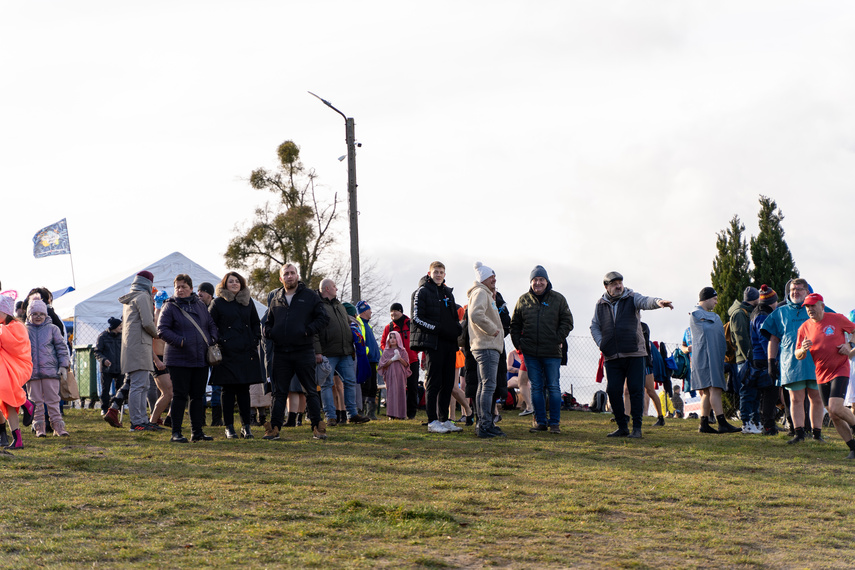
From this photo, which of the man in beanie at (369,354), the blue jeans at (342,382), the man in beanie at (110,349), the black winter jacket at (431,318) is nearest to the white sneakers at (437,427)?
the black winter jacket at (431,318)

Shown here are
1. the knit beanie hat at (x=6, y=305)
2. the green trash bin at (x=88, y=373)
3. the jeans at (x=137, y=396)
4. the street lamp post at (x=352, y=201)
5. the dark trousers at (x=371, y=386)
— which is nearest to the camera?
the knit beanie hat at (x=6, y=305)

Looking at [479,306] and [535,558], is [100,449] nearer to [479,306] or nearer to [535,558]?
[479,306]

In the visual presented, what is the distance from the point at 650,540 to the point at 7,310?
22.9 feet

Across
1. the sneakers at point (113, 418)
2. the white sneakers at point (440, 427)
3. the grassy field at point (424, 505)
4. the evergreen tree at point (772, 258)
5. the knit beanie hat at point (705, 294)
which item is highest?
the evergreen tree at point (772, 258)

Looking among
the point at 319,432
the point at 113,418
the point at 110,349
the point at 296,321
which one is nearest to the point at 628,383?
the point at 319,432

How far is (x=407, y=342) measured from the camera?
1518 cm

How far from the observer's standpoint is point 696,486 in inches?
295

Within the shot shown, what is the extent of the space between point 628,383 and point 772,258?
28.7 m

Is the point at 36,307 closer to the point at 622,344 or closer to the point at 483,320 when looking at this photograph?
the point at 483,320

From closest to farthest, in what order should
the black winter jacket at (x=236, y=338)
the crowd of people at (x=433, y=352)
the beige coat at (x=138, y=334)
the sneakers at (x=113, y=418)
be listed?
the crowd of people at (x=433, y=352)
the black winter jacket at (x=236, y=338)
the beige coat at (x=138, y=334)
the sneakers at (x=113, y=418)

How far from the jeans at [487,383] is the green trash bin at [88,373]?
34.4 ft

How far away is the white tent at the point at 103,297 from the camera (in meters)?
20.4

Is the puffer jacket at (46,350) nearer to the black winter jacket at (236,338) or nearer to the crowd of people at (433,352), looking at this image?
the crowd of people at (433,352)

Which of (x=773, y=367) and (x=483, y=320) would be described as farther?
(x=483, y=320)
